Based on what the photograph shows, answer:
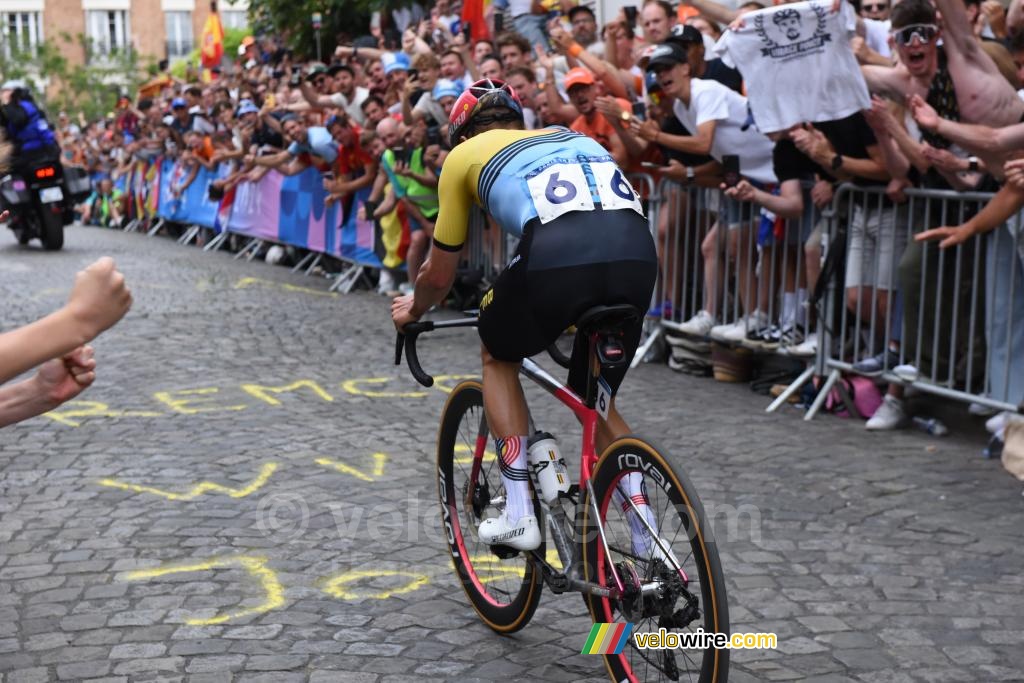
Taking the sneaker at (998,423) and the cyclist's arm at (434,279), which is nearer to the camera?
the cyclist's arm at (434,279)

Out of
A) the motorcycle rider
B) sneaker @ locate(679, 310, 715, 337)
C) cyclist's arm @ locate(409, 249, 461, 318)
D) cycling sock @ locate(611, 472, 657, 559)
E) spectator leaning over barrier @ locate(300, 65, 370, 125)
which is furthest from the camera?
the motorcycle rider

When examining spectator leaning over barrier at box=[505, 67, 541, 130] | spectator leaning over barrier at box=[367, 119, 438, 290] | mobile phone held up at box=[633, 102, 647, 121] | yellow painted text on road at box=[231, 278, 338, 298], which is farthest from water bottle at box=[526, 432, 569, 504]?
yellow painted text on road at box=[231, 278, 338, 298]

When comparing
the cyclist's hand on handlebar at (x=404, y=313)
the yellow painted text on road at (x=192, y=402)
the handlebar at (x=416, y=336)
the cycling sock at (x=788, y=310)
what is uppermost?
the cyclist's hand on handlebar at (x=404, y=313)

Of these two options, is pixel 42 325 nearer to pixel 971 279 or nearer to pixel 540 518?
pixel 540 518

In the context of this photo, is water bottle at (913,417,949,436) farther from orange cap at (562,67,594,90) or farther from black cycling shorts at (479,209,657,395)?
black cycling shorts at (479,209,657,395)

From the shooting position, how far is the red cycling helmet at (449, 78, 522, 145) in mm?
4457

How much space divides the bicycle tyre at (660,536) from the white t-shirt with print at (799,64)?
4.61 m

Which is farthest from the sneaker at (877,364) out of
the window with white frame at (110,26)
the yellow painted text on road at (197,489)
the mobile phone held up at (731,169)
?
the window with white frame at (110,26)

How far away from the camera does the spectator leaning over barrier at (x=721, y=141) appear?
9070mm

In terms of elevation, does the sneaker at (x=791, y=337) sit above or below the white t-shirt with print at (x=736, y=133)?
below

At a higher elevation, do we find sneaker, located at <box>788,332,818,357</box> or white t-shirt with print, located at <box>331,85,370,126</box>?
white t-shirt with print, located at <box>331,85,370,126</box>

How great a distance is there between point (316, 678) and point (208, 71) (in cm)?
3121

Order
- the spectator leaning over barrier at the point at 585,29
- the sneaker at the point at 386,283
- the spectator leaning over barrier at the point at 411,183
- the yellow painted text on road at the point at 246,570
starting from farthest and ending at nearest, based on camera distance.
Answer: the sneaker at the point at 386,283, the spectator leaning over barrier at the point at 411,183, the spectator leaning over barrier at the point at 585,29, the yellow painted text on road at the point at 246,570

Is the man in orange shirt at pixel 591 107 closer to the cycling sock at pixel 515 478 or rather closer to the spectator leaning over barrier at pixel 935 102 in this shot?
the spectator leaning over barrier at pixel 935 102
